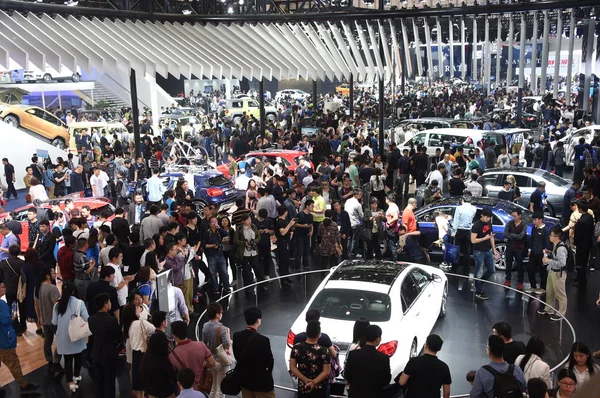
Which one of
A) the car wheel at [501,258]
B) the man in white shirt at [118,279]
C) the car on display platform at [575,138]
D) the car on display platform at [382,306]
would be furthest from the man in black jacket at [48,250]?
the car on display platform at [575,138]

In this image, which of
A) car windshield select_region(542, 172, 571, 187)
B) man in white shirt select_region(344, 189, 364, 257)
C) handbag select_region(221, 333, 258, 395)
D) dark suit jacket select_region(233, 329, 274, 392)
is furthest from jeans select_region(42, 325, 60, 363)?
car windshield select_region(542, 172, 571, 187)

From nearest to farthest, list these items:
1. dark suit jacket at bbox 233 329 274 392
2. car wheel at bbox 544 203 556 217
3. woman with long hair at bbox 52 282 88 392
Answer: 1. dark suit jacket at bbox 233 329 274 392
2. woman with long hair at bbox 52 282 88 392
3. car wheel at bbox 544 203 556 217

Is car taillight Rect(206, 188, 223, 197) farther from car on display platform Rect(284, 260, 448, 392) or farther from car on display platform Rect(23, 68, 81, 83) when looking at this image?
car on display platform Rect(23, 68, 81, 83)

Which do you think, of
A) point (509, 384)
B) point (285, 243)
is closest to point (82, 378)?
point (285, 243)

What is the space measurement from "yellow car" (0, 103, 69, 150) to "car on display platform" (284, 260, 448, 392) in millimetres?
19373

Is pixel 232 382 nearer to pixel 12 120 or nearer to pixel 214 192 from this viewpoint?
pixel 214 192

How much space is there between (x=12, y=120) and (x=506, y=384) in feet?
77.7

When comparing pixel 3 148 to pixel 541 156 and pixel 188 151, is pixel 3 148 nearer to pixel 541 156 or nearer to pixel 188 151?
pixel 188 151

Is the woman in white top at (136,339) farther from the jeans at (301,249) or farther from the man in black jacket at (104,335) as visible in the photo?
the jeans at (301,249)

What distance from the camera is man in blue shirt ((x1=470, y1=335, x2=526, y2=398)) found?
6160 mm

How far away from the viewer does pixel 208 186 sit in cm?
1800

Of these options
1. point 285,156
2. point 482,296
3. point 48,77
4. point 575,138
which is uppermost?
point 48,77

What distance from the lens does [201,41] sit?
78.7ft

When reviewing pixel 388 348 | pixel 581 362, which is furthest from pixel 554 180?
pixel 581 362
